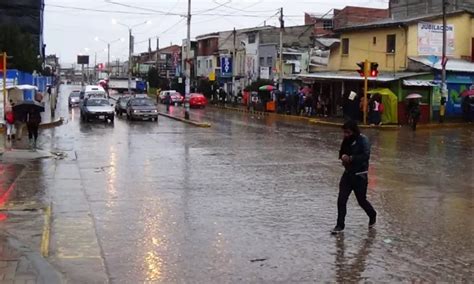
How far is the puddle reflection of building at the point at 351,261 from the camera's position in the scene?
7416mm

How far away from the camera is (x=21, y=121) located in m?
25.8

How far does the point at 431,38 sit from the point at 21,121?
26.2 meters

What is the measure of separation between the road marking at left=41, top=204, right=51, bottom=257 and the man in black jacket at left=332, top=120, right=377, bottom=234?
4.07 meters

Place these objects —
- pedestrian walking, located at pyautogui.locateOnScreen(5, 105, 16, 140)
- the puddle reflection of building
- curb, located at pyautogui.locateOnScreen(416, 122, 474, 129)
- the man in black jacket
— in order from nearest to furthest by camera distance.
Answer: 1. the puddle reflection of building
2. the man in black jacket
3. pedestrian walking, located at pyautogui.locateOnScreen(5, 105, 16, 140)
4. curb, located at pyautogui.locateOnScreen(416, 122, 474, 129)

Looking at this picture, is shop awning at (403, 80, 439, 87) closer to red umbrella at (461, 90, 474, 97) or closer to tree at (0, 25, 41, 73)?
red umbrella at (461, 90, 474, 97)

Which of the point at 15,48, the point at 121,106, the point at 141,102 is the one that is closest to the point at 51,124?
the point at 141,102

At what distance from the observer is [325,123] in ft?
126

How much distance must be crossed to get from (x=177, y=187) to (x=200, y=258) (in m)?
5.95

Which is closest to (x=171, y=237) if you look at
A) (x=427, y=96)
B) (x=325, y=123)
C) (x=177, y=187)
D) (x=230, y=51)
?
(x=177, y=187)

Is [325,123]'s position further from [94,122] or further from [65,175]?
[65,175]

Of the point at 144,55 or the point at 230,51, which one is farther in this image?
the point at 144,55

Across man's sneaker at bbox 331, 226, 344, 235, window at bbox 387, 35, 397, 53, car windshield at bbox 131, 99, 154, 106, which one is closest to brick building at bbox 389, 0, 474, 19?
window at bbox 387, 35, 397, 53


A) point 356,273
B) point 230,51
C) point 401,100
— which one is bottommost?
point 356,273

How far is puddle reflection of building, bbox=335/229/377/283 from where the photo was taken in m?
7.42
